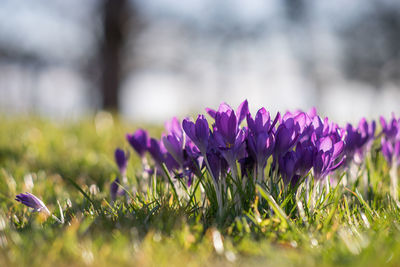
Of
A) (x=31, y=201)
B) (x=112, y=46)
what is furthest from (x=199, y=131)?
(x=112, y=46)

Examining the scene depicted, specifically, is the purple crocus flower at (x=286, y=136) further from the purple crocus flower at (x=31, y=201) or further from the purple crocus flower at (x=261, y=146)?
the purple crocus flower at (x=31, y=201)

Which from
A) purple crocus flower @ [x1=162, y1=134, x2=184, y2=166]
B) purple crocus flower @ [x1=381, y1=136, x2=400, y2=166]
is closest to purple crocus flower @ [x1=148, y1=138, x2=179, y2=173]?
purple crocus flower @ [x1=162, y1=134, x2=184, y2=166]

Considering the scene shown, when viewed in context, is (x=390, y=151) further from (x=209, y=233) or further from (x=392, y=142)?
(x=209, y=233)

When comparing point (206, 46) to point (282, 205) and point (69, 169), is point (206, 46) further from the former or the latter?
point (282, 205)

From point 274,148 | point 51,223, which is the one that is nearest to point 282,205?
point 274,148

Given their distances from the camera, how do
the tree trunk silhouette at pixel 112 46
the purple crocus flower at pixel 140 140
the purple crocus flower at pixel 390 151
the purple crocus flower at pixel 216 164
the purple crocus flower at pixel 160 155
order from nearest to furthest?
the purple crocus flower at pixel 216 164, the purple crocus flower at pixel 160 155, the purple crocus flower at pixel 140 140, the purple crocus flower at pixel 390 151, the tree trunk silhouette at pixel 112 46

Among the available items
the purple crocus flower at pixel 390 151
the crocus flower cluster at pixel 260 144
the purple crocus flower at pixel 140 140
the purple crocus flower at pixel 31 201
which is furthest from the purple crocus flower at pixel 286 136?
the purple crocus flower at pixel 31 201

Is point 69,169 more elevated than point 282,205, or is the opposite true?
point 282,205

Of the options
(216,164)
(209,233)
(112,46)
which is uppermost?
(216,164)
